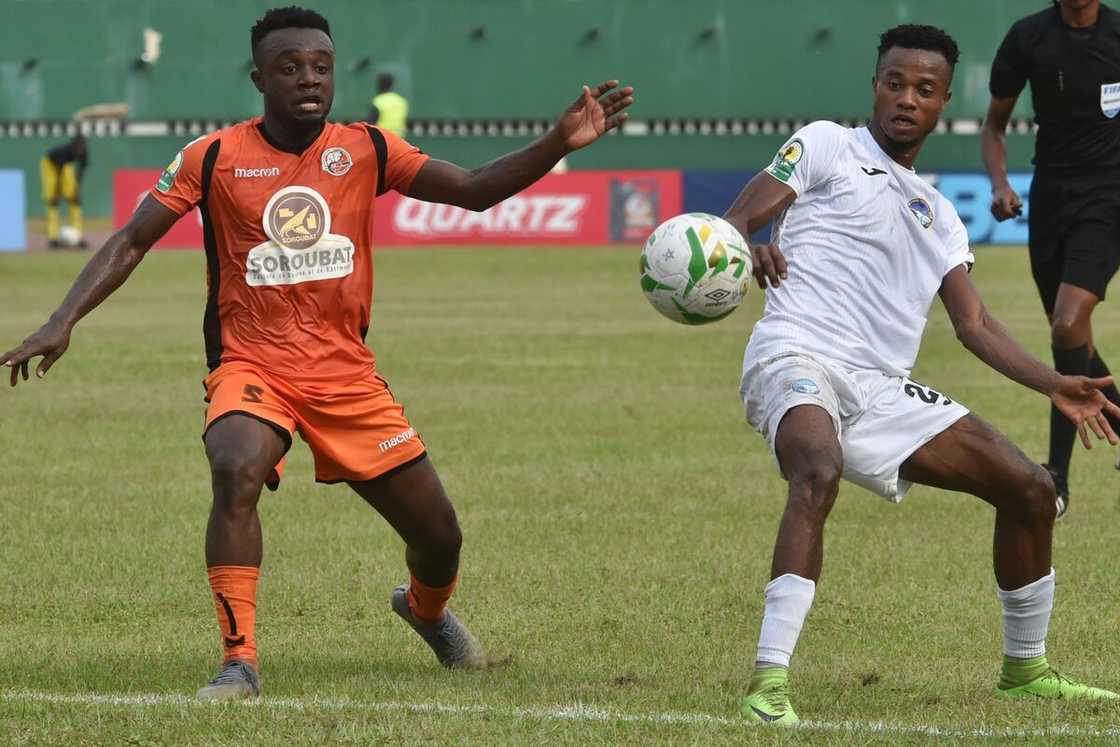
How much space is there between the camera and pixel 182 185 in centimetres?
647

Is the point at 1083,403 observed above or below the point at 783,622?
above

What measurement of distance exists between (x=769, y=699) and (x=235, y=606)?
1689mm

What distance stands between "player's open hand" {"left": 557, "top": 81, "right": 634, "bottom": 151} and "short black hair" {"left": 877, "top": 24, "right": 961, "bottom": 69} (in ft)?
2.93

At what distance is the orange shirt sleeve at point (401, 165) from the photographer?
6734 mm

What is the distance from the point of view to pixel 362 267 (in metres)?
6.64

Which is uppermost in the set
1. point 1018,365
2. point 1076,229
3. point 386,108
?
point 386,108

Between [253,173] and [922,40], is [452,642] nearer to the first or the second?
[253,173]

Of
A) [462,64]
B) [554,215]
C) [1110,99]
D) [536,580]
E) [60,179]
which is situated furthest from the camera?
[462,64]

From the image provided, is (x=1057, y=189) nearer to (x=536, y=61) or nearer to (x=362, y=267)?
(x=362, y=267)

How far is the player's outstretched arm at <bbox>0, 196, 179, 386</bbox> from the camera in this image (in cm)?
626

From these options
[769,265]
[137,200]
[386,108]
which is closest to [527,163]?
[769,265]

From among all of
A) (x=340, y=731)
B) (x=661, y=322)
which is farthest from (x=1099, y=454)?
(x=661, y=322)

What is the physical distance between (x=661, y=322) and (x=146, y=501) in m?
11.1

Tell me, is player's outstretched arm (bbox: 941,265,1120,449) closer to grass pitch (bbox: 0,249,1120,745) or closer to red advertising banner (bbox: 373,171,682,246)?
grass pitch (bbox: 0,249,1120,745)
